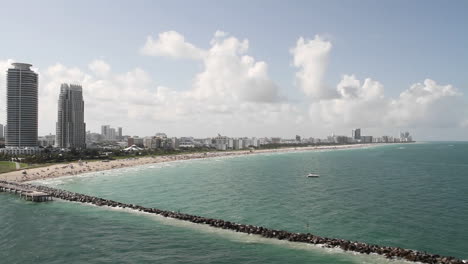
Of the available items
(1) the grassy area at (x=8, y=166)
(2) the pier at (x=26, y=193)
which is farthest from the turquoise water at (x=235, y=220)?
(1) the grassy area at (x=8, y=166)

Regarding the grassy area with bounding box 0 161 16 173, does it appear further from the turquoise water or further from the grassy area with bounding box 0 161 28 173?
the turquoise water

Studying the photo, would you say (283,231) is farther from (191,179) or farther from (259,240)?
(191,179)

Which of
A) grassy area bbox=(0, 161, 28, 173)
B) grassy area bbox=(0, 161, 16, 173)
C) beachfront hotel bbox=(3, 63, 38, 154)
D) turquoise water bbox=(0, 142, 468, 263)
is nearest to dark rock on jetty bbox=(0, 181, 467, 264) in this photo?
turquoise water bbox=(0, 142, 468, 263)

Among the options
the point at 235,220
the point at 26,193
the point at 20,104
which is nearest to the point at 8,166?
the point at 26,193

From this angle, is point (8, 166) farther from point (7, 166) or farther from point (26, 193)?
point (26, 193)

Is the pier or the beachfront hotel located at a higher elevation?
the beachfront hotel

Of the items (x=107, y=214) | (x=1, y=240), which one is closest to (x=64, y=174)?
(x=107, y=214)
